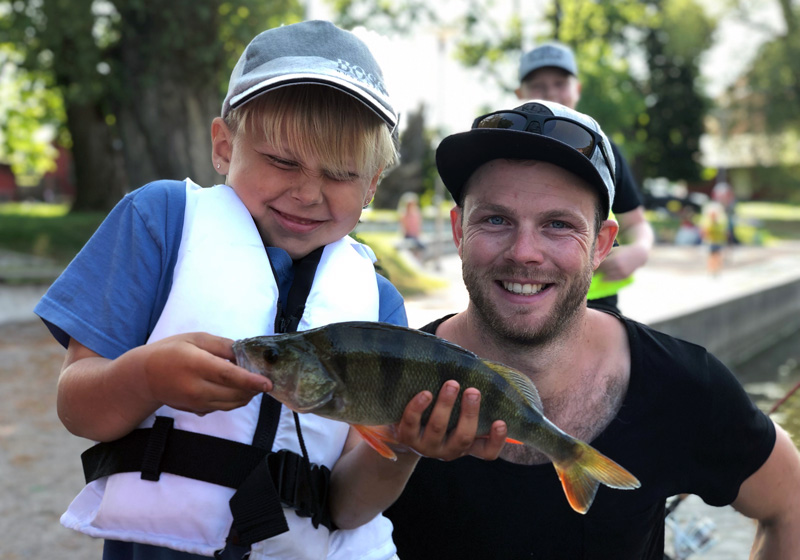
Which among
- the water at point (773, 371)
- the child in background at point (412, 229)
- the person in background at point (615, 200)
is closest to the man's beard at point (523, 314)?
the person in background at point (615, 200)

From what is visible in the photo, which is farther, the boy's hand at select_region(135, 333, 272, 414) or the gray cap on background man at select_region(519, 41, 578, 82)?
the gray cap on background man at select_region(519, 41, 578, 82)

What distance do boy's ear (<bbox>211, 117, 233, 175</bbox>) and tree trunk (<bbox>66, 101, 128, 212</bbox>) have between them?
26.0m

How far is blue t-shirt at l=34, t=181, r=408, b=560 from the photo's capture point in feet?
6.40

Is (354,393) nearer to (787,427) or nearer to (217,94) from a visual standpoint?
(787,427)

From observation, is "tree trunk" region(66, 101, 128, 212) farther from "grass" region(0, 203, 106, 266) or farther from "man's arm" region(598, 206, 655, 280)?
"man's arm" region(598, 206, 655, 280)

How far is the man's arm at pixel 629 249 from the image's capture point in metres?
5.04

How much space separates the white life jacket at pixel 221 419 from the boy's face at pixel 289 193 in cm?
5

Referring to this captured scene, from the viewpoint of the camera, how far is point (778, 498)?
2.61m

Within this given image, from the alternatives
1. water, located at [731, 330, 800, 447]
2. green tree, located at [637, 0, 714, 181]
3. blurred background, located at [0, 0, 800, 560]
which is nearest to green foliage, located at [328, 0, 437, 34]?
blurred background, located at [0, 0, 800, 560]

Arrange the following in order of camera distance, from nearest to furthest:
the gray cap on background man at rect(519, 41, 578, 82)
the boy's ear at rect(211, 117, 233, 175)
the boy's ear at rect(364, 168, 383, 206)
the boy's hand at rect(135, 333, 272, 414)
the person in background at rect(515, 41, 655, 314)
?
the boy's hand at rect(135, 333, 272, 414)
the boy's ear at rect(211, 117, 233, 175)
the boy's ear at rect(364, 168, 383, 206)
the person in background at rect(515, 41, 655, 314)
the gray cap on background man at rect(519, 41, 578, 82)

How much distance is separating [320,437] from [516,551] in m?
0.77

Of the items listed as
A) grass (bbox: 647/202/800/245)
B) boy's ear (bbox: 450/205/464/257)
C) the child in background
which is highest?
boy's ear (bbox: 450/205/464/257)

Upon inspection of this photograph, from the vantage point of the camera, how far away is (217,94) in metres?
16.5

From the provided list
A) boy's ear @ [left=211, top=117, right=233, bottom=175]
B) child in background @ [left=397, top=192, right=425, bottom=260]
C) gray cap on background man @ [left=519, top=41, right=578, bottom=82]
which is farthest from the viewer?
child in background @ [left=397, top=192, right=425, bottom=260]
